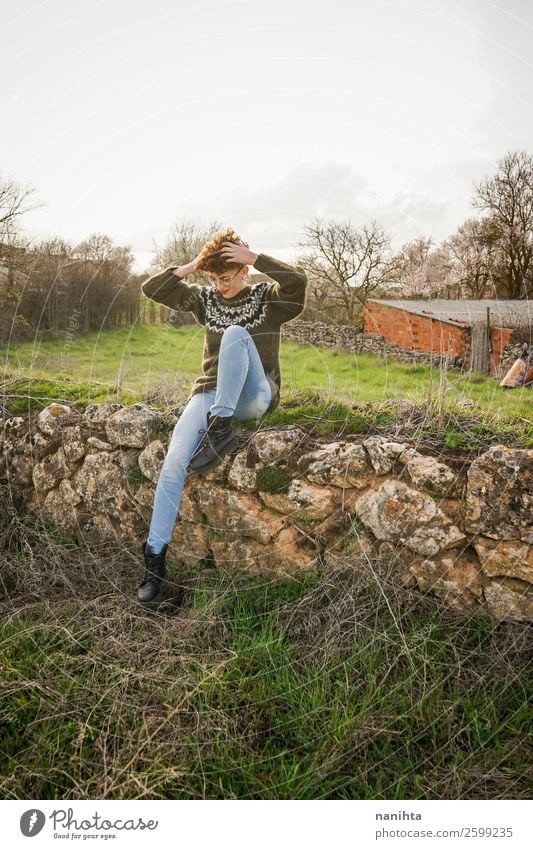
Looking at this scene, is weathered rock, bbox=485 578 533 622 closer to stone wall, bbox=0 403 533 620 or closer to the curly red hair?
stone wall, bbox=0 403 533 620

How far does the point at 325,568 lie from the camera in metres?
2.69

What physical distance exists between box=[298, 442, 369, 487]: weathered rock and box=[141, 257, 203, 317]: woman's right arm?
1156mm

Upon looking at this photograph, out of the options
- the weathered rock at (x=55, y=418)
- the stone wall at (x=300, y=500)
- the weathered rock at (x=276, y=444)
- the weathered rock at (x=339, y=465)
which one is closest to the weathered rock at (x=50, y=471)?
the stone wall at (x=300, y=500)

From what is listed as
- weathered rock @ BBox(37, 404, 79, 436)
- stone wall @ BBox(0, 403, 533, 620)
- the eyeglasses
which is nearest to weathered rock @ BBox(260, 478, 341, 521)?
stone wall @ BBox(0, 403, 533, 620)

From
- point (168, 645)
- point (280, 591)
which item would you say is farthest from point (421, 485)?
point (168, 645)

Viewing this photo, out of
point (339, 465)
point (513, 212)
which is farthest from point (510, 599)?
point (513, 212)

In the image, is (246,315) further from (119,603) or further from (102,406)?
(119,603)

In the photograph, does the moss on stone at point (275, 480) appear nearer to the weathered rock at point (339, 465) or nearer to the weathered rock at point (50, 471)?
the weathered rock at point (339, 465)

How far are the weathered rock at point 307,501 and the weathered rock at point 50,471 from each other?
154cm

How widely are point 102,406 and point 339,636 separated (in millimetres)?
2064

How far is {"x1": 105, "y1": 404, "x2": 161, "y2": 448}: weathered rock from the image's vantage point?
302cm

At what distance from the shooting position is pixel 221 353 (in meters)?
2.63

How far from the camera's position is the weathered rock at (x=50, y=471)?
327 centimetres
